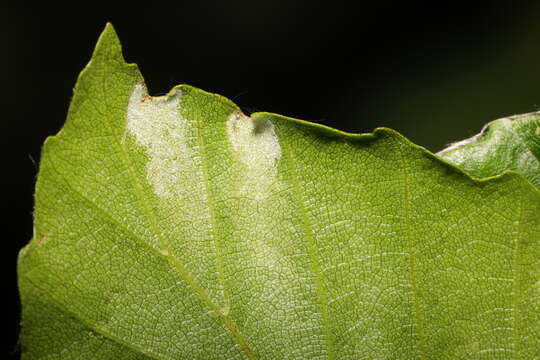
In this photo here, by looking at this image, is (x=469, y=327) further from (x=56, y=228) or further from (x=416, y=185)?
(x=56, y=228)

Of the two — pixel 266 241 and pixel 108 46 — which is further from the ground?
pixel 108 46

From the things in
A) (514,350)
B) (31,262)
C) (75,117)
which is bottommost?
(514,350)

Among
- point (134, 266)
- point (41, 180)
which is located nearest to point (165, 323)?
point (134, 266)

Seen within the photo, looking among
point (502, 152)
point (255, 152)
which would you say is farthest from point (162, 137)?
point (502, 152)

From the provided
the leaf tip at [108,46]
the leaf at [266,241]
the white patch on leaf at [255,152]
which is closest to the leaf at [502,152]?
the leaf at [266,241]

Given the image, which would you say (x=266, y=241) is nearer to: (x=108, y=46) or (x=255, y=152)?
(x=255, y=152)

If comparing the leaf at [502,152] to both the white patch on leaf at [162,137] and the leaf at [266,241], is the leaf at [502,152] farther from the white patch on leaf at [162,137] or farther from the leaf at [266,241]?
the white patch on leaf at [162,137]
